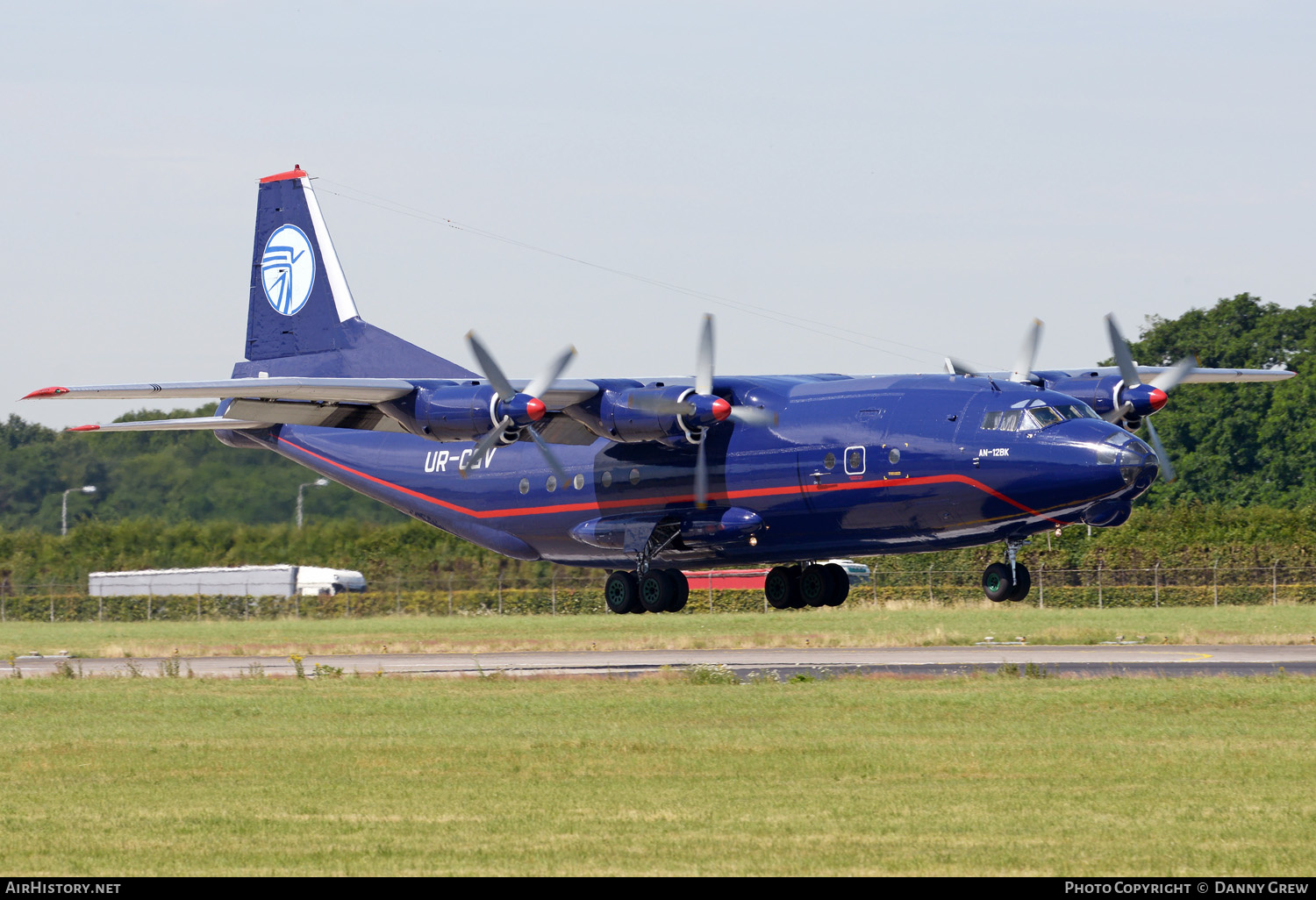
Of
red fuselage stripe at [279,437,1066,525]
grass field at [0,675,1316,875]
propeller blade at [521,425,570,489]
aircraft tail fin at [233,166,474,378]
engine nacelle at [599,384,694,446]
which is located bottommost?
grass field at [0,675,1316,875]

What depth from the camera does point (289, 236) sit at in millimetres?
47250

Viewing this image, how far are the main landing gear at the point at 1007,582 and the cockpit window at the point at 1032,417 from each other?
2952 mm

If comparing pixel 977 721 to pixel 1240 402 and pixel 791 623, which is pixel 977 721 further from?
pixel 1240 402

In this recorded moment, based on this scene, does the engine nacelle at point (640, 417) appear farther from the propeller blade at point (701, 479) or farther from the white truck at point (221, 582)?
the white truck at point (221, 582)

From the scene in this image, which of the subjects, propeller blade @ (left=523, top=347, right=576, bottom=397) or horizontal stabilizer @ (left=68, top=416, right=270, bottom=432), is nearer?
propeller blade @ (left=523, top=347, right=576, bottom=397)

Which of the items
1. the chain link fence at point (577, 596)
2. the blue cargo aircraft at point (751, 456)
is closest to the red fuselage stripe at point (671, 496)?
the blue cargo aircraft at point (751, 456)

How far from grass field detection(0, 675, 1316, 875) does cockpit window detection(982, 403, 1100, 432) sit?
17.5ft

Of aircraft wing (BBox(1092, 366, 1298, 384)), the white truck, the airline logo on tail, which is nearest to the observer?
aircraft wing (BBox(1092, 366, 1298, 384))

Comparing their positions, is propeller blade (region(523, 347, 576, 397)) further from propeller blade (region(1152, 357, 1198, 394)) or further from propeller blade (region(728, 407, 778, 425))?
propeller blade (region(1152, 357, 1198, 394))

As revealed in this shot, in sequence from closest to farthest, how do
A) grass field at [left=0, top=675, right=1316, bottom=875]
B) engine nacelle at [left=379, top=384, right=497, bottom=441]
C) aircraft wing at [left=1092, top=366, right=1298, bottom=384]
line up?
grass field at [left=0, top=675, right=1316, bottom=875] → engine nacelle at [left=379, top=384, right=497, bottom=441] → aircraft wing at [left=1092, top=366, right=1298, bottom=384]

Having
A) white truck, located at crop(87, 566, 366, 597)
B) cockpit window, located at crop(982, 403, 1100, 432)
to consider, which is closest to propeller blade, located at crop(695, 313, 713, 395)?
cockpit window, located at crop(982, 403, 1100, 432)

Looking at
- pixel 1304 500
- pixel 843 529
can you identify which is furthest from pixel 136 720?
pixel 1304 500

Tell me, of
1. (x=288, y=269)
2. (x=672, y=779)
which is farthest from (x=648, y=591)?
(x=288, y=269)

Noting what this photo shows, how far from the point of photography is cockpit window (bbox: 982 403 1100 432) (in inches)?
1246
